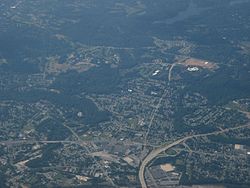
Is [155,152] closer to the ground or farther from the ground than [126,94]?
closer to the ground

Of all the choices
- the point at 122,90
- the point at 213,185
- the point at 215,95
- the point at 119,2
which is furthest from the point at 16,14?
the point at 213,185

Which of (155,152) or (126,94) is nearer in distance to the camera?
(155,152)

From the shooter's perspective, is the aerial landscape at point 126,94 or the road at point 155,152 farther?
the aerial landscape at point 126,94

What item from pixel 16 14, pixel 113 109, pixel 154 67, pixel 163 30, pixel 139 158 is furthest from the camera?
pixel 16 14

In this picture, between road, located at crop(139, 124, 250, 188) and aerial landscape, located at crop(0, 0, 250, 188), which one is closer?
road, located at crop(139, 124, 250, 188)

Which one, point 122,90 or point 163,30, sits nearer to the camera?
point 122,90

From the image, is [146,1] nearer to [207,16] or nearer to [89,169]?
[207,16]

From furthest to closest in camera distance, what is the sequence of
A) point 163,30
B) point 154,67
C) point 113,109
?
point 163,30, point 154,67, point 113,109
